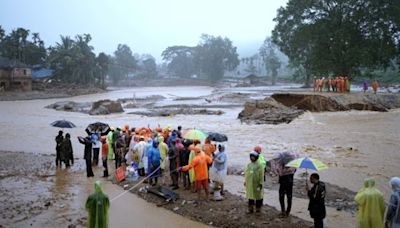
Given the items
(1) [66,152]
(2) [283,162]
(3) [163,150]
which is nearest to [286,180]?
(2) [283,162]

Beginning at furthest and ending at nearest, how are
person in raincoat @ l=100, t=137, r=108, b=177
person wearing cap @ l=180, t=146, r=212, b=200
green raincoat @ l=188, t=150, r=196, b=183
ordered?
person in raincoat @ l=100, t=137, r=108, b=177 → green raincoat @ l=188, t=150, r=196, b=183 → person wearing cap @ l=180, t=146, r=212, b=200

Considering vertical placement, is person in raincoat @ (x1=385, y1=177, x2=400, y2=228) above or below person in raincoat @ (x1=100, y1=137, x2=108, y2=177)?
above

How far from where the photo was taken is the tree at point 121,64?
11181 centimetres

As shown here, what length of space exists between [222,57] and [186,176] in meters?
101

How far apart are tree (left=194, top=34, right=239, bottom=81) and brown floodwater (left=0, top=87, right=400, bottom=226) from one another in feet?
253

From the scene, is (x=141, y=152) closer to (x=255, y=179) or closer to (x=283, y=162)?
(x=255, y=179)

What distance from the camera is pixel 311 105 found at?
30828 millimetres

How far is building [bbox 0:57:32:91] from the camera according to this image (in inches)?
2569

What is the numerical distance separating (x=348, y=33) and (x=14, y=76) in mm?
51453

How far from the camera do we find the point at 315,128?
24016 millimetres

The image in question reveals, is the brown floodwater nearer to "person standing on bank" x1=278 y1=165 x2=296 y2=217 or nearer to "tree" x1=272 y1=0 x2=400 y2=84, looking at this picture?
"person standing on bank" x1=278 y1=165 x2=296 y2=217

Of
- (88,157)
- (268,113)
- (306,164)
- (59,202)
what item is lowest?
(59,202)

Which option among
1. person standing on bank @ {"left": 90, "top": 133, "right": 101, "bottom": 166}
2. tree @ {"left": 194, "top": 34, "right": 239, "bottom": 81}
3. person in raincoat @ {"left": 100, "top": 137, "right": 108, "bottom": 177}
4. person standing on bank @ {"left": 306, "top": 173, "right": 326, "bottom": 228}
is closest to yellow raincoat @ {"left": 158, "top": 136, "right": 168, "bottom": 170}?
person in raincoat @ {"left": 100, "top": 137, "right": 108, "bottom": 177}

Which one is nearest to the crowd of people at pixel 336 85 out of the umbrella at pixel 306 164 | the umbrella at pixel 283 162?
the umbrella at pixel 283 162
